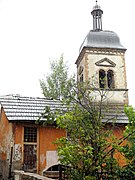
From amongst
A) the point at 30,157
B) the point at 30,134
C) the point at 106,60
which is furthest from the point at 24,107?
the point at 106,60

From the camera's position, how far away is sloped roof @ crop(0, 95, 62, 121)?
18281 millimetres

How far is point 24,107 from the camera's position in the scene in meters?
19.9

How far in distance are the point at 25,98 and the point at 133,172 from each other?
1334 centimetres

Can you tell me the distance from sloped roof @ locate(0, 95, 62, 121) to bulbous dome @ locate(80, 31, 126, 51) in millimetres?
9990

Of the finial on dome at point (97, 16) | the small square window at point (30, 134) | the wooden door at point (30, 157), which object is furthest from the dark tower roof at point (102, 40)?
the wooden door at point (30, 157)

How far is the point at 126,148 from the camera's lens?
441 inches

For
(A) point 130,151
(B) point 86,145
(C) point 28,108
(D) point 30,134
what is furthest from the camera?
(C) point 28,108

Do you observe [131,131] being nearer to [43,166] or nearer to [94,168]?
[94,168]

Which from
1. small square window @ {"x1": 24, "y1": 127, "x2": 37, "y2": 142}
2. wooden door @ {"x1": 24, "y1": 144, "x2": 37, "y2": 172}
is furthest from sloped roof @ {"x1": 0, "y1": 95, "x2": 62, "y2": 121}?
wooden door @ {"x1": 24, "y1": 144, "x2": 37, "y2": 172}

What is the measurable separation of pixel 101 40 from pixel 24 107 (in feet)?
44.5

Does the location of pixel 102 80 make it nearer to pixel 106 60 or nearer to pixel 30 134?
pixel 30 134

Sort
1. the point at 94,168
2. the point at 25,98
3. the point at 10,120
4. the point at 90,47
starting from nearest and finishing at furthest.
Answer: the point at 94,168 → the point at 10,120 → the point at 25,98 → the point at 90,47

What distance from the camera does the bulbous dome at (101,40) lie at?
30141mm

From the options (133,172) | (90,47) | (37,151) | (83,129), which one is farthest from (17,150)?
(90,47)
